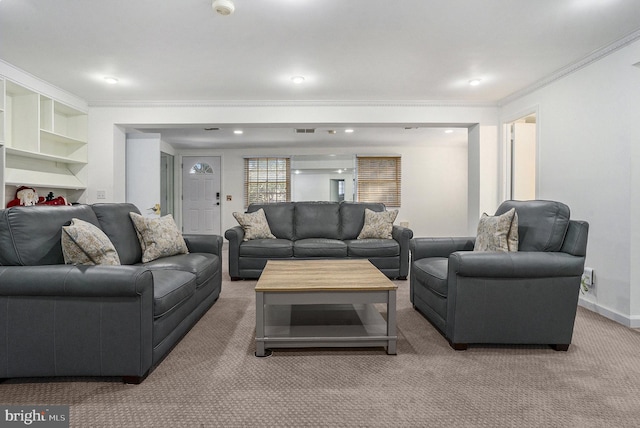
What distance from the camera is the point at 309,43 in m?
2.88

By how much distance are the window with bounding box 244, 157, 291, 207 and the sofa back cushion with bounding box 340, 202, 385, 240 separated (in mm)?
3046

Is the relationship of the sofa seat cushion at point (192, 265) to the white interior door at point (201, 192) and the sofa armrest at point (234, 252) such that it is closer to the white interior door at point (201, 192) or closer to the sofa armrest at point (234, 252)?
the sofa armrest at point (234, 252)

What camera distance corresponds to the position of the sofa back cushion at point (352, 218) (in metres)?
4.77

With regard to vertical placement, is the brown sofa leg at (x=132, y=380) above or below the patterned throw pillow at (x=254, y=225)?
below

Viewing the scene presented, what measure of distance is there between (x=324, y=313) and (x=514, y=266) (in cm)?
136

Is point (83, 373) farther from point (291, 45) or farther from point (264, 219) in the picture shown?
point (264, 219)

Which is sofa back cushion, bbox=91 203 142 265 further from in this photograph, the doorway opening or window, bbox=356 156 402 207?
window, bbox=356 156 402 207

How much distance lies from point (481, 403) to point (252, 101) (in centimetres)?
417

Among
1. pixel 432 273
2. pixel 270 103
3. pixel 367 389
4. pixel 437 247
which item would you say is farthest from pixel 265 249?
pixel 367 389

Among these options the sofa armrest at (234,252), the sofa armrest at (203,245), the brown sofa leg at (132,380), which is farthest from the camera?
the sofa armrest at (234,252)

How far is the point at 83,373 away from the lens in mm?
1705

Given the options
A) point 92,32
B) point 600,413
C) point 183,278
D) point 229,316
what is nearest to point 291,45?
point 92,32

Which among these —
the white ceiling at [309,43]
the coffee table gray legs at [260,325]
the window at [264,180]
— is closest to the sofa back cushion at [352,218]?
the white ceiling at [309,43]

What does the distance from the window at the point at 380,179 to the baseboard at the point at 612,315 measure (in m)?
4.78
